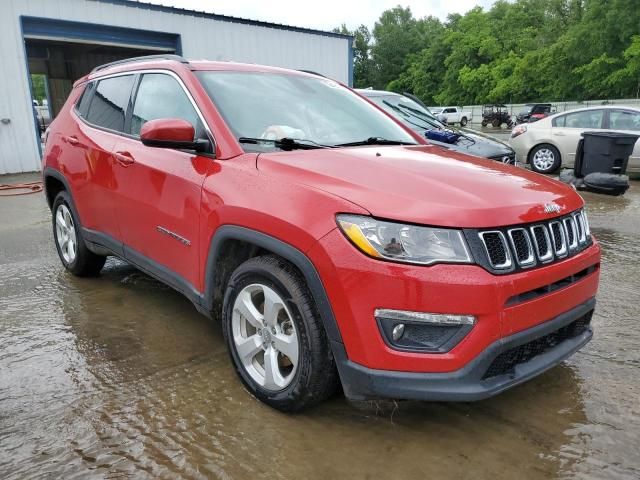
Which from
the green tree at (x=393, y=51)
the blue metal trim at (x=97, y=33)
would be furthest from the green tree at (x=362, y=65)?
the blue metal trim at (x=97, y=33)

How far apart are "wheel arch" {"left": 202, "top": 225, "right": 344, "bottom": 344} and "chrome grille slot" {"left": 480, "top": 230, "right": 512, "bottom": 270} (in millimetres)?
670

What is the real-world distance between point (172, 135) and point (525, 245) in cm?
181

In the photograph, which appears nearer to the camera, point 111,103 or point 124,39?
point 111,103

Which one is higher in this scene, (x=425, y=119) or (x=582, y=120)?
(x=425, y=119)

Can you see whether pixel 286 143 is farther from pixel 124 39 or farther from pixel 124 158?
pixel 124 39

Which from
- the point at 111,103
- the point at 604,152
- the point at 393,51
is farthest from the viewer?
the point at 393,51

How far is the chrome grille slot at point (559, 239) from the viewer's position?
2363mm

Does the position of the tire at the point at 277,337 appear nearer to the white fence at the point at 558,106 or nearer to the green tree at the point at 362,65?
the white fence at the point at 558,106

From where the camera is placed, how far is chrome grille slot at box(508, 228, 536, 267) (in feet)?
7.13

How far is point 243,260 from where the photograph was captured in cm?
276

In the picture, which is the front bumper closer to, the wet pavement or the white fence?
the wet pavement

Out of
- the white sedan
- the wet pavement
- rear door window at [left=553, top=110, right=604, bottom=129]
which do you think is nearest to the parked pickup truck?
the white sedan

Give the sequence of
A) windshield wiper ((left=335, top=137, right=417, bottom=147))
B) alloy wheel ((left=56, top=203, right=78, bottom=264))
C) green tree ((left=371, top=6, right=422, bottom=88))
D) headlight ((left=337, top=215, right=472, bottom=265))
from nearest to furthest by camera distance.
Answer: headlight ((left=337, top=215, right=472, bottom=265)) < windshield wiper ((left=335, top=137, right=417, bottom=147)) < alloy wheel ((left=56, top=203, right=78, bottom=264)) < green tree ((left=371, top=6, right=422, bottom=88))

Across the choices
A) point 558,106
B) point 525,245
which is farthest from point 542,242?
point 558,106
